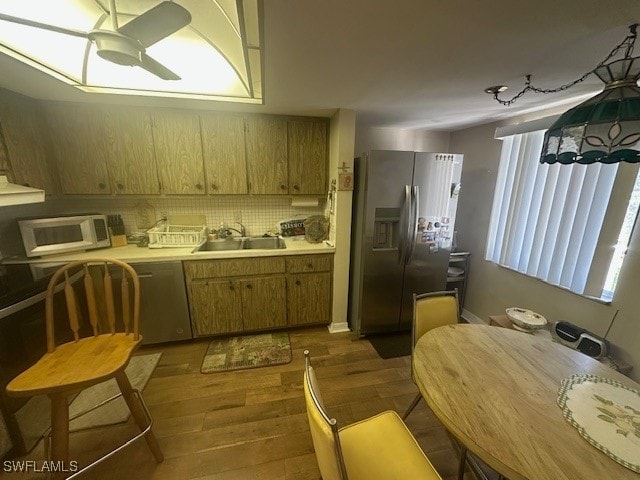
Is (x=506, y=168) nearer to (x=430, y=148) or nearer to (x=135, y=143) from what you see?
(x=430, y=148)

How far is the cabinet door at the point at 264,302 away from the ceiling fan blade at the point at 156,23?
1851mm

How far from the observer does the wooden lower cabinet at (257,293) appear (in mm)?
2309

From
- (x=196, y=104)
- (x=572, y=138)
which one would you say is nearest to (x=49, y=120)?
(x=196, y=104)

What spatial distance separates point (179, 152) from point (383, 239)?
7.00 feet

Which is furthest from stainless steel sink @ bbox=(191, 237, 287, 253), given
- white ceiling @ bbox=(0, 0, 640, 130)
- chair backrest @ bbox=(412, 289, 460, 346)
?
chair backrest @ bbox=(412, 289, 460, 346)

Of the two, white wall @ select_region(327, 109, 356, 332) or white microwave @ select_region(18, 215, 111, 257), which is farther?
white wall @ select_region(327, 109, 356, 332)

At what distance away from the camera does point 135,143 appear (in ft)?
7.36

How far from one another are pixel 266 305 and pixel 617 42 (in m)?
2.83

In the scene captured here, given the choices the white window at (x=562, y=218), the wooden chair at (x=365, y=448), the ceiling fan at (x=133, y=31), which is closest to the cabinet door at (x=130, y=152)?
the ceiling fan at (x=133, y=31)

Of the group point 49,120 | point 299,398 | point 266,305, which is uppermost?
point 49,120

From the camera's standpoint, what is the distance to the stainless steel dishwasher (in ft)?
7.14

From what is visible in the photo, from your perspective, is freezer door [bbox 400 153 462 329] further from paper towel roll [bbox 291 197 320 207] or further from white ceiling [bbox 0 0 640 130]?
paper towel roll [bbox 291 197 320 207]

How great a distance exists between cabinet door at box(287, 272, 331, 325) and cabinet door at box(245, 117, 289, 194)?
96 centimetres

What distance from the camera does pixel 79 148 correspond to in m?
2.17
